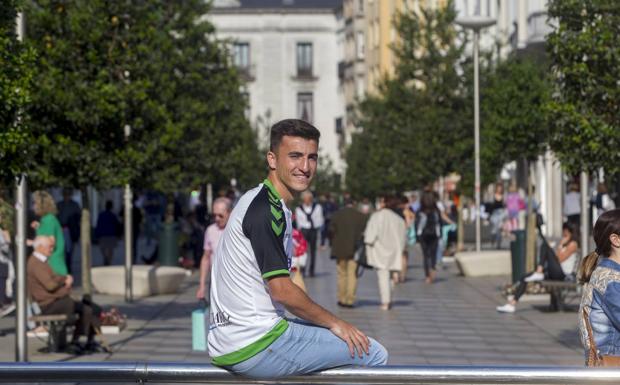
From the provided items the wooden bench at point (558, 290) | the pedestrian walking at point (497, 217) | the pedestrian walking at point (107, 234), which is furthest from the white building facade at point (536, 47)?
the wooden bench at point (558, 290)

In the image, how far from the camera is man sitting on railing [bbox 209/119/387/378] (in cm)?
578

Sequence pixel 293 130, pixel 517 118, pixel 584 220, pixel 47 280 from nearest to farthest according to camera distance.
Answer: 1. pixel 293 130
2. pixel 47 280
3. pixel 584 220
4. pixel 517 118

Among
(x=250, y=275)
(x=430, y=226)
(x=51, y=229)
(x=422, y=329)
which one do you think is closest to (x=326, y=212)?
(x=430, y=226)

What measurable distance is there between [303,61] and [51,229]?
3865 inches

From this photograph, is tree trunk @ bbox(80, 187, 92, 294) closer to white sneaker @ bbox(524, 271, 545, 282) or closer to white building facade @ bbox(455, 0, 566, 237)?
white sneaker @ bbox(524, 271, 545, 282)

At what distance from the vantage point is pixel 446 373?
5539 mm

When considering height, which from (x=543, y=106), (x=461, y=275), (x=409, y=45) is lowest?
→ (x=461, y=275)

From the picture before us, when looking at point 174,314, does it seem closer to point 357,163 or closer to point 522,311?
point 522,311

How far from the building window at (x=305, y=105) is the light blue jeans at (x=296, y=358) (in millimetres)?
112882

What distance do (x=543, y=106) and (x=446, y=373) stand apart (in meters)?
14.4

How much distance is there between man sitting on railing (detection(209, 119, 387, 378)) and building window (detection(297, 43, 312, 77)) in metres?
112

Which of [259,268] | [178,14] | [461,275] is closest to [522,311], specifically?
[461,275]

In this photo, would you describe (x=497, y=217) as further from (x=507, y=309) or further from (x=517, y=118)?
(x=507, y=309)

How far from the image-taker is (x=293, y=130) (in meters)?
6.04
